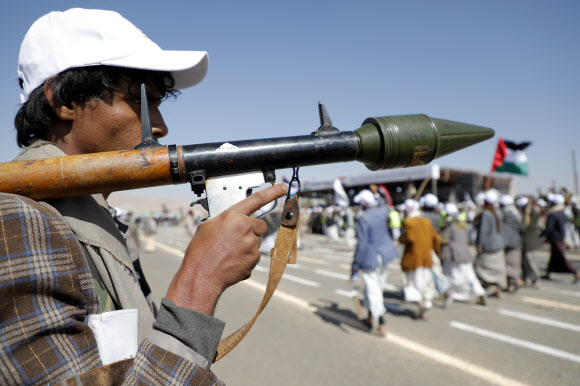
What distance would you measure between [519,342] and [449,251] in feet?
8.56

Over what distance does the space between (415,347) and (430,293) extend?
1685 millimetres

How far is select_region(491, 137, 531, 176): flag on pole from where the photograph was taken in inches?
396

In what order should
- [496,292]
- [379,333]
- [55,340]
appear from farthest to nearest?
[496,292] < [379,333] < [55,340]

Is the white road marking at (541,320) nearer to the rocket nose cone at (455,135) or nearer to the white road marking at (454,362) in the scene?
the white road marking at (454,362)

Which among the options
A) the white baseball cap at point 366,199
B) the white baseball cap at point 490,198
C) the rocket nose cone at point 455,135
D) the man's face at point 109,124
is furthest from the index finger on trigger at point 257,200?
the white baseball cap at point 490,198

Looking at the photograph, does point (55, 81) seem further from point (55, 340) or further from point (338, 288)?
point (338, 288)

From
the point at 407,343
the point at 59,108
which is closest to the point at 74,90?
the point at 59,108

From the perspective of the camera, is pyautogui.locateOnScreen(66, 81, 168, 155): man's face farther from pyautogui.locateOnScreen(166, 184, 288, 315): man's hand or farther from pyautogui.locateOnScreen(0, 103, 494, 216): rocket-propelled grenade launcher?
pyautogui.locateOnScreen(166, 184, 288, 315): man's hand

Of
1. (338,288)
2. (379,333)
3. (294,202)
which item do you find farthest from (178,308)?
(338,288)

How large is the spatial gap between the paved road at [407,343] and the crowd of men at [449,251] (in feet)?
1.14

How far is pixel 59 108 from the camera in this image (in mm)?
1282

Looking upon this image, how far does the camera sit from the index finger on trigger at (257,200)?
3.62 ft

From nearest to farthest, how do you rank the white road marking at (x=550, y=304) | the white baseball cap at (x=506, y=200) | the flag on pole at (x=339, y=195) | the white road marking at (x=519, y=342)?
1. the white road marking at (x=519, y=342)
2. the white road marking at (x=550, y=304)
3. the white baseball cap at (x=506, y=200)
4. the flag on pole at (x=339, y=195)

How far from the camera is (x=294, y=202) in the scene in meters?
1.42
